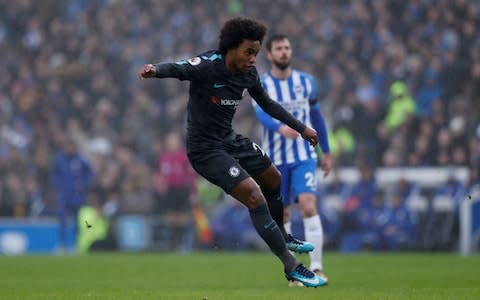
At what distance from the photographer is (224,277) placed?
11.7 metres

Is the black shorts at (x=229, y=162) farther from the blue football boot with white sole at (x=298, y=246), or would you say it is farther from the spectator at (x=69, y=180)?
the spectator at (x=69, y=180)

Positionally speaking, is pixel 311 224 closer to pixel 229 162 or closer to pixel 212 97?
pixel 229 162

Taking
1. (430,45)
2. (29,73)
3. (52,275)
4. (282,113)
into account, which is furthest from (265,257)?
(29,73)

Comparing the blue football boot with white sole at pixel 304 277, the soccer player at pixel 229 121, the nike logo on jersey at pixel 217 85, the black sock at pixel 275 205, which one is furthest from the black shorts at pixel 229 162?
the blue football boot with white sole at pixel 304 277

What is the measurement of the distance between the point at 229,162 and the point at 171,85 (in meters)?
15.0

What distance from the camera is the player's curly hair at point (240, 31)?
8.23 metres

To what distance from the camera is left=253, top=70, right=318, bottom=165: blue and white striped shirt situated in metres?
10.9

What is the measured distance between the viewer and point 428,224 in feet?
59.8

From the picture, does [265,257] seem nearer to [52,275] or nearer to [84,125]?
[52,275]

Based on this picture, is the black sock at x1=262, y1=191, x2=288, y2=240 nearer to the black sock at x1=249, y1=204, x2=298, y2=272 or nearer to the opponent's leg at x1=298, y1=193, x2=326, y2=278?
the black sock at x1=249, y1=204, x2=298, y2=272

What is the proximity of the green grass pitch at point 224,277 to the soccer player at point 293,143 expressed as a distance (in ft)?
2.51

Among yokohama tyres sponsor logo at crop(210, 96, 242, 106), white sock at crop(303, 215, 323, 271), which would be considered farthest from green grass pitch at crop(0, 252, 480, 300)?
yokohama tyres sponsor logo at crop(210, 96, 242, 106)

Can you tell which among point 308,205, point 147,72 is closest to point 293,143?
point 308,205

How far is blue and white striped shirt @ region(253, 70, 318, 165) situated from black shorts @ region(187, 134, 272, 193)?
194 centimetres
